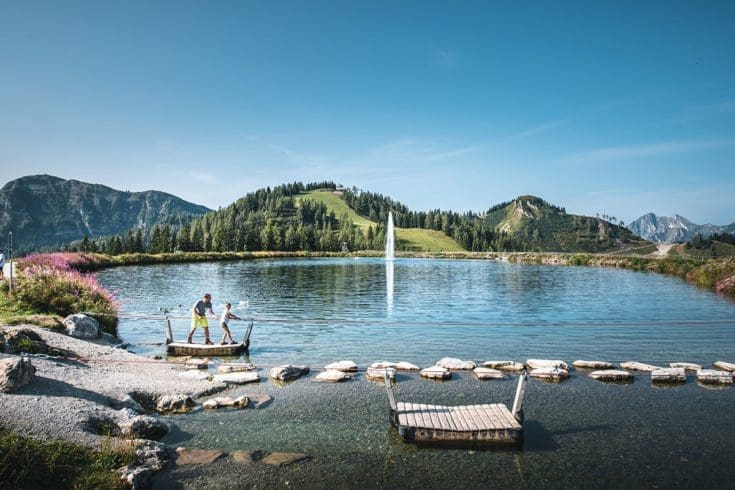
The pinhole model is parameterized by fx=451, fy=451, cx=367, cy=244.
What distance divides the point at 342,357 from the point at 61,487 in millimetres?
16583

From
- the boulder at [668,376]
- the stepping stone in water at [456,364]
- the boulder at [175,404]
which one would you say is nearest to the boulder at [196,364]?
the boulder at [175,404]

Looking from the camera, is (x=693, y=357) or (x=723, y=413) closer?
(x=723, y=413)

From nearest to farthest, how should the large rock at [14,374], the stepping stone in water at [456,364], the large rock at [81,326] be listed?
the large rock at [14,374], the stepping stone in water at [456,364], the large rock at [81,326]

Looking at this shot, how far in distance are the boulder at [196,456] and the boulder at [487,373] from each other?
12519 mm

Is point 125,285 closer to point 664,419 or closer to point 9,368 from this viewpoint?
point 9,368

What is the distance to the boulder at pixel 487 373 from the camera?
21.3 m

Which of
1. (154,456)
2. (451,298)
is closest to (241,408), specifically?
(154,456)

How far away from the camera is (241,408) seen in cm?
1730

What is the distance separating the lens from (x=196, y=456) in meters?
13.4

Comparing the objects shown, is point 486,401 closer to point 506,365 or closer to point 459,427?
point 459,427

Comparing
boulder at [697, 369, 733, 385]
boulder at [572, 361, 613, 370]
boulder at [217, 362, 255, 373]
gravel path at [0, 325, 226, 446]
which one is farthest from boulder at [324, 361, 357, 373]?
boulder at [697, 369, 733, 385]

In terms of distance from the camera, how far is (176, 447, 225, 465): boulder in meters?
13.1

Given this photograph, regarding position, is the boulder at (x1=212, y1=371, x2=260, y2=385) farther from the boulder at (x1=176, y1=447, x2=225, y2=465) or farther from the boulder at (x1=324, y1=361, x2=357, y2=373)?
the boulder at (x1=176, y1=447, x2=225, y2=465)

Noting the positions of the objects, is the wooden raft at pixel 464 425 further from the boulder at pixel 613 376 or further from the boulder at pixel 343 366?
the boulder at pixel 613 376
